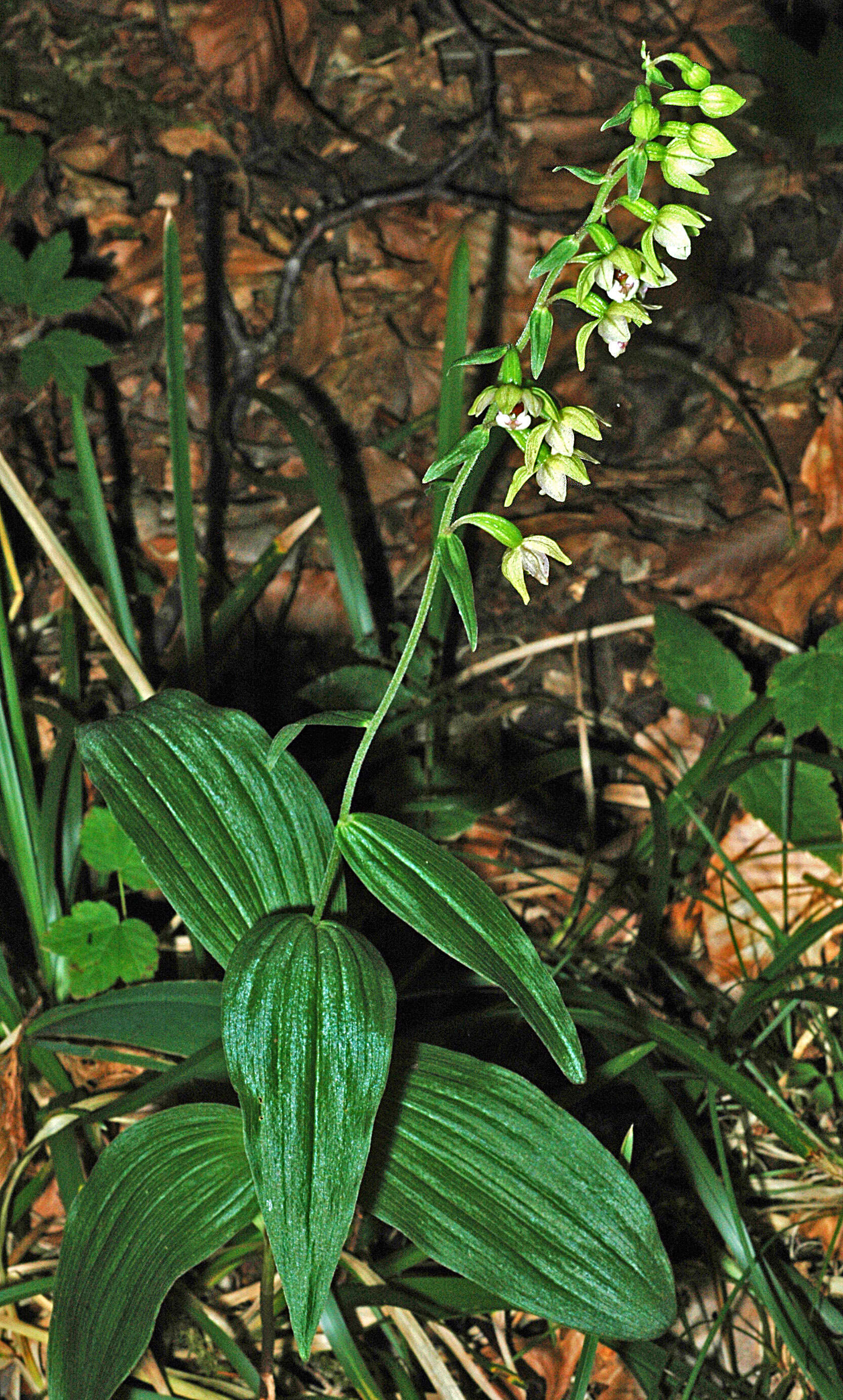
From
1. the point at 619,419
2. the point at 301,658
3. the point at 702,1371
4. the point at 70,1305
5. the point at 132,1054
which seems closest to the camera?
the point at 70,1305

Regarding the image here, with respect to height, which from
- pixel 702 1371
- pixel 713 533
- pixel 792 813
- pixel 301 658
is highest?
pixel 713 533

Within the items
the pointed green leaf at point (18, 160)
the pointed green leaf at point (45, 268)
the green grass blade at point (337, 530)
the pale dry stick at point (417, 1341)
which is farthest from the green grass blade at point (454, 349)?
the pointed green leaf at point (18, 160)

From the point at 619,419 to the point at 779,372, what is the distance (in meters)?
0.44

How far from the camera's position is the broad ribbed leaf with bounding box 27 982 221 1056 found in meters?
1.61

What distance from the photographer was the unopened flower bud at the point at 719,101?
109 centimetres

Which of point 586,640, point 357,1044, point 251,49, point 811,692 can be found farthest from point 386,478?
point 357,1044

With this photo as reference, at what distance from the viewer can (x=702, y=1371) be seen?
155 cm

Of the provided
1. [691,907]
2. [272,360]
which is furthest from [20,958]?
[272,360]

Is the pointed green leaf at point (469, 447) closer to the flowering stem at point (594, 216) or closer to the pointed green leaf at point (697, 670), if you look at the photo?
the flowering stem at point (594, 216)

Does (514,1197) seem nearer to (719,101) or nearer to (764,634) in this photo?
(719,101)

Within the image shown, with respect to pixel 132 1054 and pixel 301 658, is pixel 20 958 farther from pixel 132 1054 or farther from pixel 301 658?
pixel 301 658

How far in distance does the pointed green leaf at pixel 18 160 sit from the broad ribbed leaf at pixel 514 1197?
8.88 ft

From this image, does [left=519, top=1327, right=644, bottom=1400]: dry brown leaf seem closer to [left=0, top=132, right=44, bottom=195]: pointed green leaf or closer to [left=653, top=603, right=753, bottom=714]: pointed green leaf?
[left=653, top=603, right=753, bottom=714]: pointed green leaf

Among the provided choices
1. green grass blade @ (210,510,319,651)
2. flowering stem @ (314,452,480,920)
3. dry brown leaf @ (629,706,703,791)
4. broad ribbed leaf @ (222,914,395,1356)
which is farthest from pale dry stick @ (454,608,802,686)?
broad ribbed leaf @ (222,914,395,1356)
